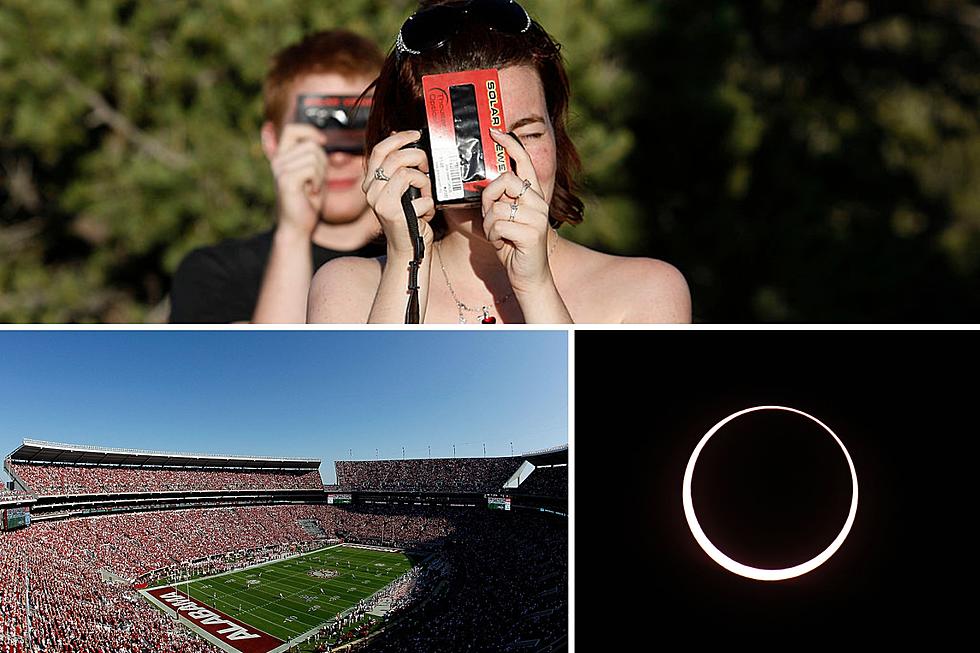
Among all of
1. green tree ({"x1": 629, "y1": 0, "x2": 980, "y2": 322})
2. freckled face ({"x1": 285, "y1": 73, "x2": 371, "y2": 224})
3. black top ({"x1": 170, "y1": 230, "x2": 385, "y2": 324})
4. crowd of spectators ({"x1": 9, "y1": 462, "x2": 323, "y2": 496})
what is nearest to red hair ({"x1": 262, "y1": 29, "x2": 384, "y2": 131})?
freckled face ({"x1": 285, "y1": 73, "x2": 371, "y2": 224})

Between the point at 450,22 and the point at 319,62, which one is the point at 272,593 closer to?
the point at 450,22

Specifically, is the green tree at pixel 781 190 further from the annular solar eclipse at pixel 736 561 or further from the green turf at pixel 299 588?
the green turf at pixel 299 588

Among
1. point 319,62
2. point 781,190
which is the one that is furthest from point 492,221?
point 781,190

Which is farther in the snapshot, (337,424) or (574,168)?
(574,168)

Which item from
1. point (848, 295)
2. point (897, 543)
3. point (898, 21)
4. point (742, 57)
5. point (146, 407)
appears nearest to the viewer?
point (897, 543)

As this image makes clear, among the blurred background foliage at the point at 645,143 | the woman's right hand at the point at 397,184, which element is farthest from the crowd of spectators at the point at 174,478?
the blurred background foliage at the point at 645,143

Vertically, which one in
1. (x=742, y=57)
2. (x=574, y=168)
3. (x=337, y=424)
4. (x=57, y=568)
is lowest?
(x=57, y=568)

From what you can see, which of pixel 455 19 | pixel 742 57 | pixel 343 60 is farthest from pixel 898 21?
pixel 455 19

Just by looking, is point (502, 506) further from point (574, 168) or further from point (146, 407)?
point (574, 168)
